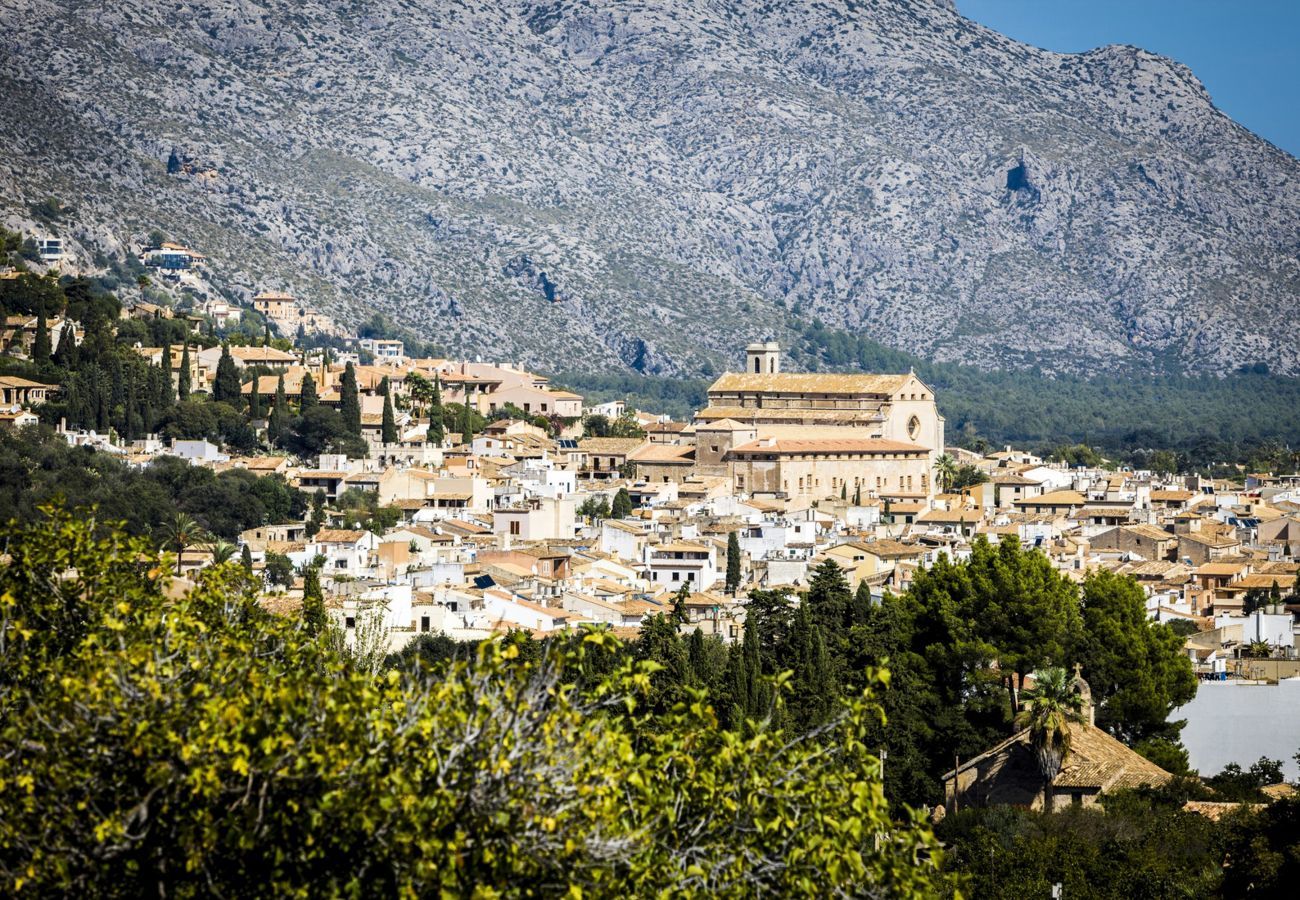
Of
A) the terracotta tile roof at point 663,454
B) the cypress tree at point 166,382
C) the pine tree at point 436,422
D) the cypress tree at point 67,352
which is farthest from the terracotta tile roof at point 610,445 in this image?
the cypress tree at point 67,352

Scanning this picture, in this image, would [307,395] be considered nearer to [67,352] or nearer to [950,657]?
[67,352]

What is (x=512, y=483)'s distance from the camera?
81625 mm

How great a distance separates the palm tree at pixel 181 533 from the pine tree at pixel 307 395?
2428 centimetres

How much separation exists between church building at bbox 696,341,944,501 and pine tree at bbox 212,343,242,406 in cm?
2008

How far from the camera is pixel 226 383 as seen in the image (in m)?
92.1

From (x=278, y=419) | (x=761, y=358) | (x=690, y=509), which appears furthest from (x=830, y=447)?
(x=761, y=358)

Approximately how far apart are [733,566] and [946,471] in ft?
147

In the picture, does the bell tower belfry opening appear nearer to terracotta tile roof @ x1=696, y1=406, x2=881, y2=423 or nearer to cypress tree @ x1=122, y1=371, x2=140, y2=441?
terracotta tile roof @ x1=696, y1=406, x2=881, y2=423

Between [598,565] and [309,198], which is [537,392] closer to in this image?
[598,565]

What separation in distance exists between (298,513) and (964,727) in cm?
4226

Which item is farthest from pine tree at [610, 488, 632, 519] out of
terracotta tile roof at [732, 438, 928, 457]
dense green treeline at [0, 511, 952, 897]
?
dense green treeline at [0, 511, 952, 897]

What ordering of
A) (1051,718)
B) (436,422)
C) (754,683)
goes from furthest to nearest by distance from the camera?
1. (436,422)
2. (754,683)
3. (1051,718)

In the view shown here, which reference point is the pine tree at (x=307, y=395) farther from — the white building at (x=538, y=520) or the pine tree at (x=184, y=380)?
the white building at (x=538, y=520)

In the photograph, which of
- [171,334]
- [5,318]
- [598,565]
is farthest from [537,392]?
[598,565]
